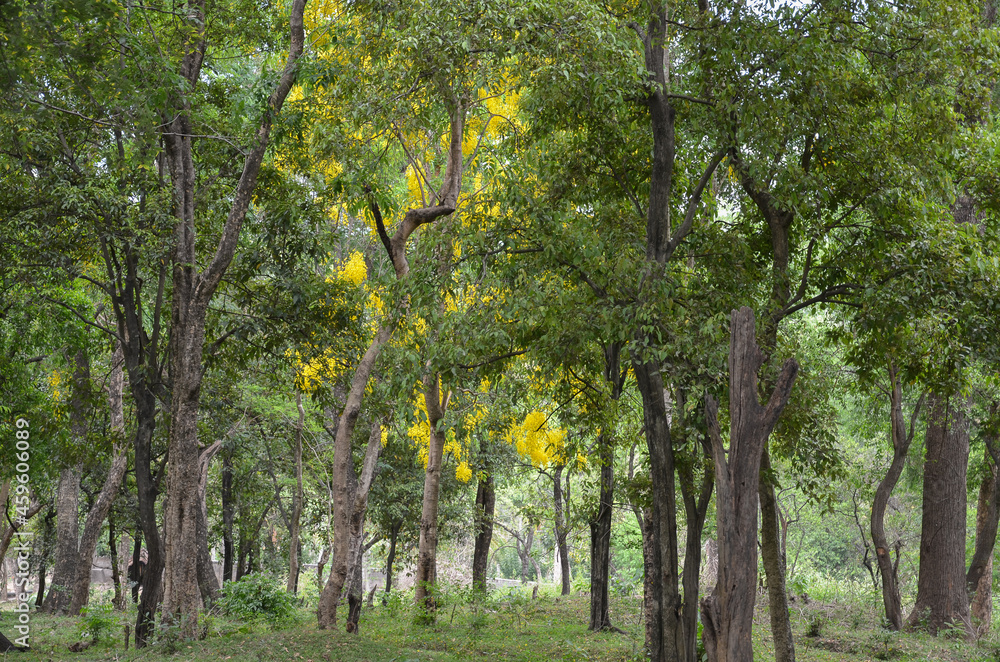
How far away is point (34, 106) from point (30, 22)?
7.34ft

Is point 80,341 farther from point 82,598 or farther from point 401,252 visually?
point 82,598

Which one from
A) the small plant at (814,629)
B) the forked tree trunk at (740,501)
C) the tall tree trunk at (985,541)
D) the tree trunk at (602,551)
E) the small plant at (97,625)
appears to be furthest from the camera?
the tall tree trunk at (985,541)

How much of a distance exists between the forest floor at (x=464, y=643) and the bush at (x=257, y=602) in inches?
9.6

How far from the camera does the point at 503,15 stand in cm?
762

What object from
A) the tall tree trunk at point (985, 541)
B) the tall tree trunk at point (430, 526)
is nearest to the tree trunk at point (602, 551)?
the tall tree trunk at point (430, 526)

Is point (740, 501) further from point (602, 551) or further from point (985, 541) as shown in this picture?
point (985, 541)

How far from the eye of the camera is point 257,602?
13281 mm

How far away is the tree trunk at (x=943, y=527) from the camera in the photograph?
14203 mm

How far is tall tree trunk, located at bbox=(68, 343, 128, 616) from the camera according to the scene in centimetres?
1527

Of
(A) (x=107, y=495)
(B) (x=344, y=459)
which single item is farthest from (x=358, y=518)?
(A) (x=107, y=495)

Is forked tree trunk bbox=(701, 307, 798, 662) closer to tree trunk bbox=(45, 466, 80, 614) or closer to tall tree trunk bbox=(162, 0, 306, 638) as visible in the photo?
tall tree trunk bbox=(162, 0, 306, 638)

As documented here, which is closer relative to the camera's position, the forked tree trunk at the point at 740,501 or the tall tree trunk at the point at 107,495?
the forked tree trunk at the point at 740,501

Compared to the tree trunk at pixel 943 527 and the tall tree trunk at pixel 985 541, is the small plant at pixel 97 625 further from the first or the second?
the tall tree trunk at pixel 985 541

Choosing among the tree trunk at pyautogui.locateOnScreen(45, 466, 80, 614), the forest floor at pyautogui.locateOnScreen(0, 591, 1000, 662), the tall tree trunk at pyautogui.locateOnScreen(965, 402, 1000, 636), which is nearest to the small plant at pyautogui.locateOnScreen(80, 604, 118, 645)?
the forest floor at pyautogui.locateOnScreen(0, 591, 1000, 662)
